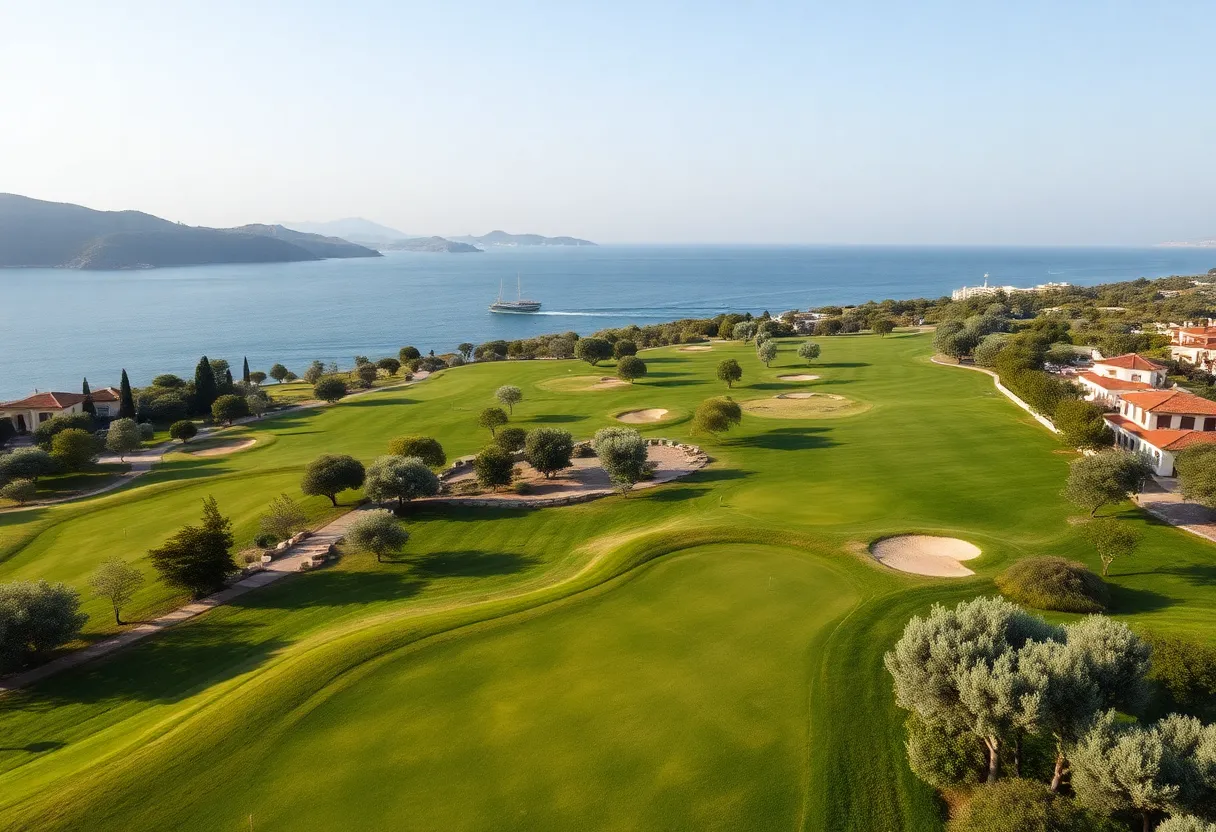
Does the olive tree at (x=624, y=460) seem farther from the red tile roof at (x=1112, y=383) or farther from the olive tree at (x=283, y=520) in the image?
the red tile roof at (x=1112, y=383)

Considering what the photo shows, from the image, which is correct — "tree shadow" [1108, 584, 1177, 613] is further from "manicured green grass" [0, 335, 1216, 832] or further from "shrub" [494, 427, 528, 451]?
"shrub" [494, 427, 528, 451]

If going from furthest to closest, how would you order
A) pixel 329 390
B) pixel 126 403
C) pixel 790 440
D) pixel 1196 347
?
1. pixel 329 390
2. pixel 1196 347
3. pixel 126 403
4. pixel 790 440

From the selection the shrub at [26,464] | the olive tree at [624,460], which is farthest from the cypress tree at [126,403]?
the olive tree at [624,460]

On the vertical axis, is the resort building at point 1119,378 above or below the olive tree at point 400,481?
above

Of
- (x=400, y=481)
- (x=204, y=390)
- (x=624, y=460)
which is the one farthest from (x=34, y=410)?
(x=624, y=460)

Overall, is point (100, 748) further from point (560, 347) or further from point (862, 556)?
point (560, 347)

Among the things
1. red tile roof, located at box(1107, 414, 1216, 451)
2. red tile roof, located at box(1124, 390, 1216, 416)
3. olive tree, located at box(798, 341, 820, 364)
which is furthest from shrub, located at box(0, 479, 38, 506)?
olive tree, located at box(798, 341, 820, 364)

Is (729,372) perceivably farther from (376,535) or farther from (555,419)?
(376,535)
